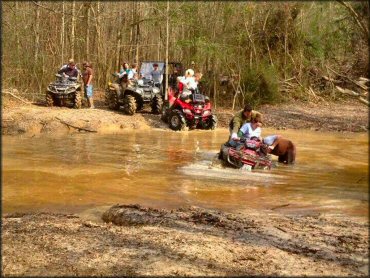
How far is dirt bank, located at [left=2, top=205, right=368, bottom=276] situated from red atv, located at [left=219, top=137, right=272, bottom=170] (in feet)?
11.9

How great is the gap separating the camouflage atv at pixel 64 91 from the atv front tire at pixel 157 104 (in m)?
2.43

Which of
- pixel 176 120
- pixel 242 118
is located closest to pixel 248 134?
pixel 242 118

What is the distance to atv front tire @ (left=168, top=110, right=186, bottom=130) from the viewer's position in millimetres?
16266

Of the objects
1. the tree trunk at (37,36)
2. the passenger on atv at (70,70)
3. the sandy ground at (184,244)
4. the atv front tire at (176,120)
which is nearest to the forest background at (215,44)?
the tree trunk at (37,36)

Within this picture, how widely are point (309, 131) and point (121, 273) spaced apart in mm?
14055

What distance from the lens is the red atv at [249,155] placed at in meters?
10.4

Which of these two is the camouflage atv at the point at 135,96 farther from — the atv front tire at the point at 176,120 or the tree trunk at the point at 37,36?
the tree trunk at the point at 37,36

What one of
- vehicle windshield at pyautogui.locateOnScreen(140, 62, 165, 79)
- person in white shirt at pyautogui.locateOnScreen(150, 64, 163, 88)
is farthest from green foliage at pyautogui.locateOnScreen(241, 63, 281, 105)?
person in white shirt at pyautogui.locateOnScreen(150, 64, 163, 88)

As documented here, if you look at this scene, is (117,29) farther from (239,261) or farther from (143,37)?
(239,261)

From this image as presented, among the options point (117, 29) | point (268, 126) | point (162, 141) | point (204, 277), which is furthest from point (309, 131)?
point (204, 277)

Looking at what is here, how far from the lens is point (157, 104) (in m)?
18.4

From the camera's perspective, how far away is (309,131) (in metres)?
17.6

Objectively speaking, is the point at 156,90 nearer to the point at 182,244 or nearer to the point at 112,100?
the point at 112,100

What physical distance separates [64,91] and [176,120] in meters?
4.14
